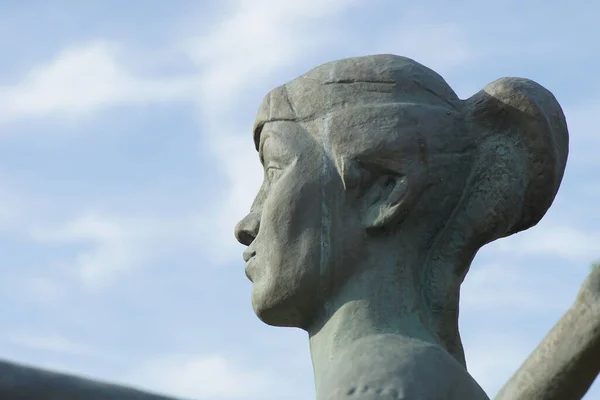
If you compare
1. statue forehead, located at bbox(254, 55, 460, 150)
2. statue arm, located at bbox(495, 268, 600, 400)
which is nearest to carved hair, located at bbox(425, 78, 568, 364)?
statue forehead, located at bbox(254, 55, 460, 150)

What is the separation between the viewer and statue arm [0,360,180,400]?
2.29 m

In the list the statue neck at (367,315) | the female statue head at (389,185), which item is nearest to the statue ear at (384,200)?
the female statue head at (389,185)

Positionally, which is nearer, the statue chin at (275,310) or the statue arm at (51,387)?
the statue arm at (51,387)

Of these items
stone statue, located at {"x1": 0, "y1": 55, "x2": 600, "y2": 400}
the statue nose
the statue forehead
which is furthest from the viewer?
the statue nose

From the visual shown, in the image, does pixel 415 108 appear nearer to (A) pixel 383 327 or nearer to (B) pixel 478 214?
(B) pixel 478 214

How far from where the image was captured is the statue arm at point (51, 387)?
7.53 ft

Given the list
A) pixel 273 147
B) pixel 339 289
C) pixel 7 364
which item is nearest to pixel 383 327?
pixel 339 289

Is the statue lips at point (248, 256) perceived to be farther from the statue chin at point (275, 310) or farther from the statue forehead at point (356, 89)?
the statue forehead at point (356, 89)

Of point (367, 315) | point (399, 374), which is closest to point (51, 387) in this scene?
point (399, 374)

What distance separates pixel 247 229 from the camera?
573 centimetres

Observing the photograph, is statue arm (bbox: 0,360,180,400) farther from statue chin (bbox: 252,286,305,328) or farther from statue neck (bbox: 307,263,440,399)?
statue chin (bbox: 252,286,305,328)

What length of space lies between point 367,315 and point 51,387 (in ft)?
10.0

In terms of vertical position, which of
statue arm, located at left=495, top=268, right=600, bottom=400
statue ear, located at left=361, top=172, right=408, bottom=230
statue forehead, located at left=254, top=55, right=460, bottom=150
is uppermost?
statue forehead, located at left=254, top=55, right=460, bottom=150

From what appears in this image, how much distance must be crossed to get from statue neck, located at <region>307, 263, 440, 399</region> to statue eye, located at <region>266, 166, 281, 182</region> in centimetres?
61
